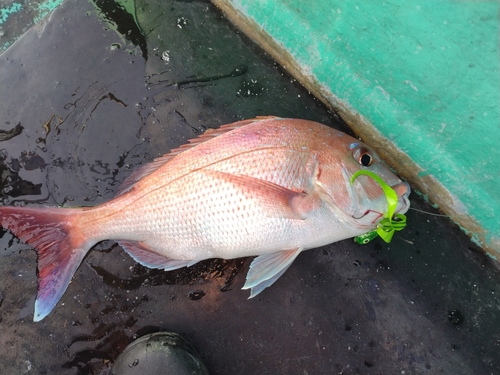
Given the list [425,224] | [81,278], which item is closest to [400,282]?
[425,224]

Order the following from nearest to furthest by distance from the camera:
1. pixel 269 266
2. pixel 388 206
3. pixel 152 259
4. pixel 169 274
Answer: pixel 388 206 → pixel 269 266 → pixel 152 259 → pixel 169 274

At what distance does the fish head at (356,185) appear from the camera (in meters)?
1.57

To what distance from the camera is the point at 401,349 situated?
207 centimetres

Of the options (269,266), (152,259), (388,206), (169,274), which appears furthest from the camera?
(169,274)

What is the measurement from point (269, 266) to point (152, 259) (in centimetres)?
62

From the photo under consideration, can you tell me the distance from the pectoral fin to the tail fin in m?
0.85

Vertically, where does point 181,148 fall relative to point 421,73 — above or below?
below

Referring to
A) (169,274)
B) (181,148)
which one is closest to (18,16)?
(181,148)

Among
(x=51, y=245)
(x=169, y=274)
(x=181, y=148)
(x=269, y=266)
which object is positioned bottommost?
(x=169, y=274)

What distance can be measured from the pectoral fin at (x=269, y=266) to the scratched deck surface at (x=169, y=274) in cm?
40

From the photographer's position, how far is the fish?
1.58 meters

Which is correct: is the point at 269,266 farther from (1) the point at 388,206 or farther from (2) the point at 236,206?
(1) the point at 388,206

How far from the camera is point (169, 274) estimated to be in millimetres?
2111

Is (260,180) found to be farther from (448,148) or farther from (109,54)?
(109,54)
